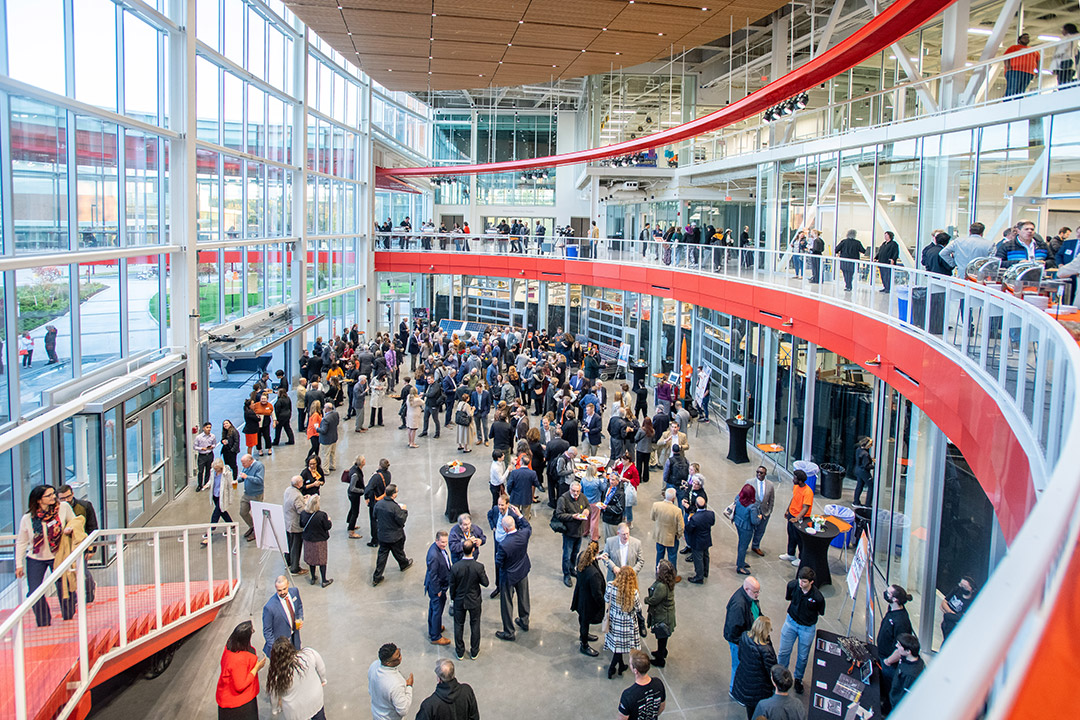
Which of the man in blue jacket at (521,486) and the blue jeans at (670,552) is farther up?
the man in blue jacket at (521,486)

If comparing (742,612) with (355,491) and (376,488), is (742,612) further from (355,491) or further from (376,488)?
(355,491)

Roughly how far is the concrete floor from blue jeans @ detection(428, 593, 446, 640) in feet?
0.49

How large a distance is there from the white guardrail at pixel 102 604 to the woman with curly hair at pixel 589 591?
4429 millimetres

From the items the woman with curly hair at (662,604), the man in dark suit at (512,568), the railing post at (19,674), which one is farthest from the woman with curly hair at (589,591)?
the railing post at (19,674)

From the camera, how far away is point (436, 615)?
8922 millimetres

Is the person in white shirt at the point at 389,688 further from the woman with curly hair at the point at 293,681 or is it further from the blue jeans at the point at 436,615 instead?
the blue jeans at the point at 436,615

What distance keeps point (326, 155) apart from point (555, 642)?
2200 cm

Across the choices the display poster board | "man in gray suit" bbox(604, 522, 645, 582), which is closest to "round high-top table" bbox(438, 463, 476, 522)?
the display poster board

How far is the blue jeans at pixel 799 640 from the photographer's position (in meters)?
8.16

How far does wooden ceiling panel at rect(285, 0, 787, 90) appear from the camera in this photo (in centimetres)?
1958

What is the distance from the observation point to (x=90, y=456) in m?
11.2

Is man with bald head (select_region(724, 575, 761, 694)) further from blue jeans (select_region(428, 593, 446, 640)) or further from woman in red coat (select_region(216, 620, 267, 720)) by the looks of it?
woman in red coat (select_region(216, 620, 267, 720))

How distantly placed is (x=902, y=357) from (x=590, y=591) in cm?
505

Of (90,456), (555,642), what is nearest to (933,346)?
(555,642)
